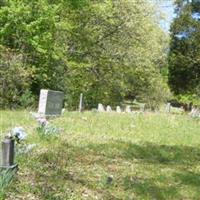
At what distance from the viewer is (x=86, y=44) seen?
97.7 ft

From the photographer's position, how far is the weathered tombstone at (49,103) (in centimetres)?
1480

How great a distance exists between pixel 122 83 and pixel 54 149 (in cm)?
2362

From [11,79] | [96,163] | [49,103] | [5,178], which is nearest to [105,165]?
[96,163]

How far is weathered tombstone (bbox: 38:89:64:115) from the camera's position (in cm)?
1480

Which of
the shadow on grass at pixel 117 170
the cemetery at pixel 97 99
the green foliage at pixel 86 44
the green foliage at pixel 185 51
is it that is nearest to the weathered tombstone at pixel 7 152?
the cemetery at pixel 97 99

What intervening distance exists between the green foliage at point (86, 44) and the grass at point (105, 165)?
34.2 ft

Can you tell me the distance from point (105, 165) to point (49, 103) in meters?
7.04

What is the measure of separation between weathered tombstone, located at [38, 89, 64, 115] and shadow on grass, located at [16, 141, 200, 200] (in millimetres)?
4580

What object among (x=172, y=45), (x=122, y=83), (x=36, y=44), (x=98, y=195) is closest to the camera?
(x=98, y=195)

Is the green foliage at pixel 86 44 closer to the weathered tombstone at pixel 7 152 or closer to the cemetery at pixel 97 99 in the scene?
the cemetery at pixel 97 99

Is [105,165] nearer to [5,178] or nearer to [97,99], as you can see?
[5,178]

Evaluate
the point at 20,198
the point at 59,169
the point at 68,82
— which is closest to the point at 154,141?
the point at 59,169

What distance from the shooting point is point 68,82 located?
27.0 meters

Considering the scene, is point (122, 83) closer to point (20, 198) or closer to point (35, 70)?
point (35, 70)
